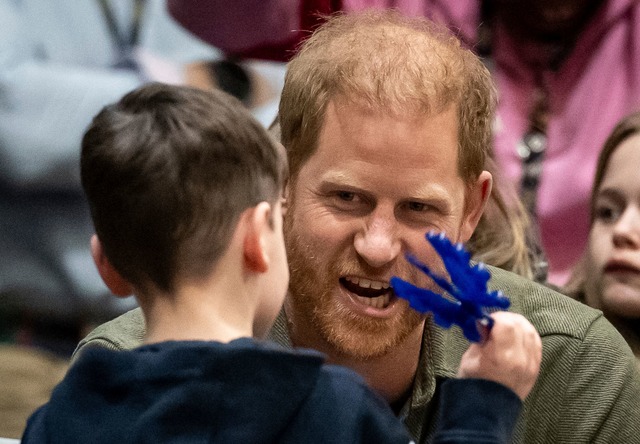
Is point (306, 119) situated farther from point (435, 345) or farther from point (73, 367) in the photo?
point (73, 367)

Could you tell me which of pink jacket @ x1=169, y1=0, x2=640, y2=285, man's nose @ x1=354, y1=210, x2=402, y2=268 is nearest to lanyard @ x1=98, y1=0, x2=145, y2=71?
pink jacket @ x1=169, y1=0, x2=640, y2=285

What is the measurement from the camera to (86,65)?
3217 millimetres

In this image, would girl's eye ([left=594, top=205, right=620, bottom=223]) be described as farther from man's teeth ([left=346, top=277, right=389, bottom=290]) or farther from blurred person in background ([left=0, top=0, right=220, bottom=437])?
blurred person in background ([left=0, top=0, right=220, bottom=437])

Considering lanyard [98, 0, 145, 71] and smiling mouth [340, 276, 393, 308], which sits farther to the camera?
lanyard [98, 0, 145, 71]

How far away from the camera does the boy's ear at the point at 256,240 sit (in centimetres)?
129

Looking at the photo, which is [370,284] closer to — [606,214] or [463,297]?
[463,297]

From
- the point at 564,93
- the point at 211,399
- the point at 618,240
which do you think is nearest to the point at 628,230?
the point at 618,240

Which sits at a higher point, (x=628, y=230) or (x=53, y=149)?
(x=628, y=230)

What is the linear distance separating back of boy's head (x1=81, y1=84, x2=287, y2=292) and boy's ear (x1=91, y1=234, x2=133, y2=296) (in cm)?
3

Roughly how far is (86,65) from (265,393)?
2181 mm

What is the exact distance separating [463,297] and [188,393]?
1.14ft

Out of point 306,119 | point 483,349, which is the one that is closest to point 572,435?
point 483,349

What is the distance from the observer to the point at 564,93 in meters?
3.03

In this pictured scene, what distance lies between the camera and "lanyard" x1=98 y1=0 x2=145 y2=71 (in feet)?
10.6
